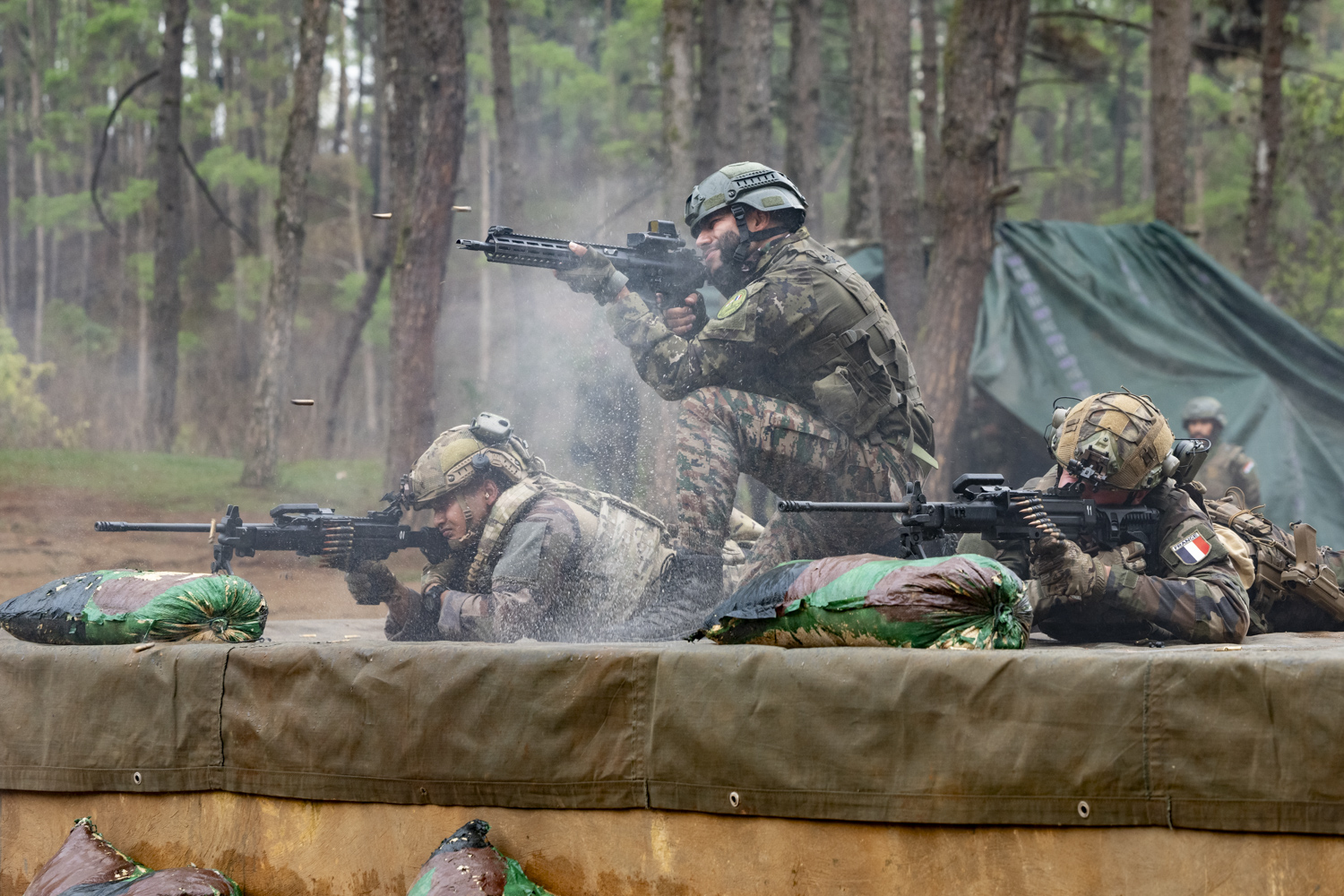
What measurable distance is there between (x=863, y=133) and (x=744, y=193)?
32.5 ft

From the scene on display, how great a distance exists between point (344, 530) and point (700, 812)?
2.85 meters

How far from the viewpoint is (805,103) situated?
601 inches

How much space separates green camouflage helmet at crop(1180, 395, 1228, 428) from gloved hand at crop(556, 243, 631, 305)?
15.8 feet

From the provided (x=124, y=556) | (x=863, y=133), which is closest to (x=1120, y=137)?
(x=863, y=133)

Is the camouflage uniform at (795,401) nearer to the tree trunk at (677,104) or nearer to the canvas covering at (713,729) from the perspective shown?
the canvas covering at (713,729)

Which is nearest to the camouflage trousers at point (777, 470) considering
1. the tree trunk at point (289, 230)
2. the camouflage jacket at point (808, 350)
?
the camouflage jacket at point (808, 350)

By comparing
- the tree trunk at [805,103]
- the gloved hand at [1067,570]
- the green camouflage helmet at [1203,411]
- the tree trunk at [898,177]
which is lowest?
the gloved hand at [1067,570]

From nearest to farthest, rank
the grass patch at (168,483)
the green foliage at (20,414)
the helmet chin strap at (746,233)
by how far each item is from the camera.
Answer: the helmet chin strap at (746,233), the grass patch at (168,483), the green foliage at (20,414)

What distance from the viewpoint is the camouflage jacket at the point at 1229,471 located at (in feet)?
27.6

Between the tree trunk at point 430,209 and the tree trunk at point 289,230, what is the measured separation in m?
4.40

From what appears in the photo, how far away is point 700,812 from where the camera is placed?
3.08 m

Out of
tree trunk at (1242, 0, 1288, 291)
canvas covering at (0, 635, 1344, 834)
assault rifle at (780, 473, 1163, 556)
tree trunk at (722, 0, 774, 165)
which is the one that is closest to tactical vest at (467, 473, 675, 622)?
assault rifle at (780, 473, 1163, 556)

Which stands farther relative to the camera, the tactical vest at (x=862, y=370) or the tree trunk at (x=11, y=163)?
the tree trunk at (x=11, y=163)

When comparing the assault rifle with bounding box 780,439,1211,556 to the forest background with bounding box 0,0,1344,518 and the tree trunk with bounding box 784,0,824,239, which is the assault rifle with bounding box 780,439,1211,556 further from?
the tree trunk with bounding box 784,0,824,239
